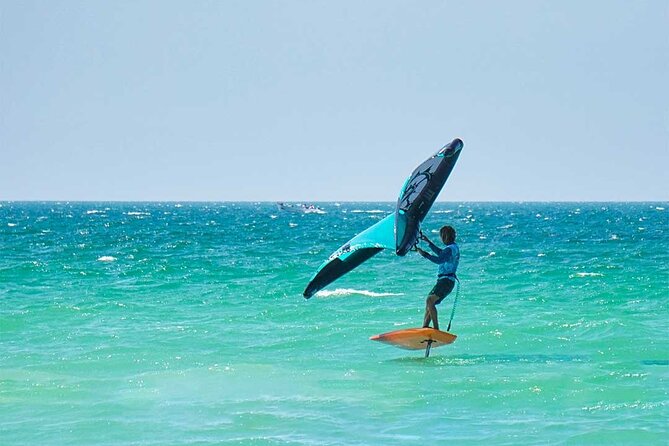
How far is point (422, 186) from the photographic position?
14.3 metres

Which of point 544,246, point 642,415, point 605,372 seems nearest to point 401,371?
point 605,372

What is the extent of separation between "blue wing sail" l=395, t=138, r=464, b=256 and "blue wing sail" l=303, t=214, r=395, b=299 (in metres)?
0.23

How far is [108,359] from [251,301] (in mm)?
8116

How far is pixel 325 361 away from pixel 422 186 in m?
3.30

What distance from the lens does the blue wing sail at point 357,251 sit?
14250 millimetres

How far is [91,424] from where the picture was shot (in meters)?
11.2

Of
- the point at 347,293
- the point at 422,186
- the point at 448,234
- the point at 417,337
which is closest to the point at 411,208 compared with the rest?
the point at 422,186

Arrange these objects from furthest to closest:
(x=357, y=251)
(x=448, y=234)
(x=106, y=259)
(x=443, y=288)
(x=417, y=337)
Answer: (x=106, y=259) < (x=417, y=337) < (x=357, y=251) < (x=443, y=288) < (x=448, y=234)

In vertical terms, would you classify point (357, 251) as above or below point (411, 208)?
below

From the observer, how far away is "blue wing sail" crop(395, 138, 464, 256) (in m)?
14.2

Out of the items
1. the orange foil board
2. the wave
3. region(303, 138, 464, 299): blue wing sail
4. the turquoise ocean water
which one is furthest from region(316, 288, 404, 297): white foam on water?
the wave

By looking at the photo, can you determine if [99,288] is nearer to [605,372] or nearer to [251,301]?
[251,301]

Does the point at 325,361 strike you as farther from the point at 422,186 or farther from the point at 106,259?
the point at 106,259

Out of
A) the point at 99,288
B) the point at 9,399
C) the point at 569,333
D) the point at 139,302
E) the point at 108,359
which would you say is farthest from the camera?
the point at 99,288
